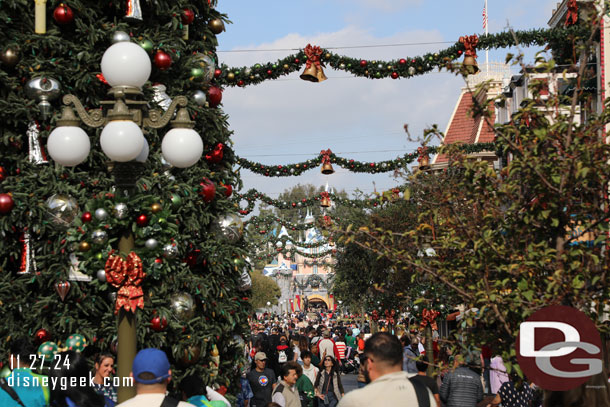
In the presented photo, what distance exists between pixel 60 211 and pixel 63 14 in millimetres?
2313

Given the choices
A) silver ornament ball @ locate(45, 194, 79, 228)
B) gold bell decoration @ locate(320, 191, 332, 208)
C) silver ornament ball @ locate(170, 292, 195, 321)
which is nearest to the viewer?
silver ornament ball @ locate(45, 194, 79, 228)

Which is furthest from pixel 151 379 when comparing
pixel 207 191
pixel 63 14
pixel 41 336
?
pixel 63 14

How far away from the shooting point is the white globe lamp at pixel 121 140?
6152 mm

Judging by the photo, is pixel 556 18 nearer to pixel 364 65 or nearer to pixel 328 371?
pixel 364 65

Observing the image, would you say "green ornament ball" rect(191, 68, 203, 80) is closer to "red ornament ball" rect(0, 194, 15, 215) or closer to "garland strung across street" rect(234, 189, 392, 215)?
"red ornament ball" rect(0, 194, 15, 215)

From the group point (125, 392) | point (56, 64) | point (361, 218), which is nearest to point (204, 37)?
point (56, 64)

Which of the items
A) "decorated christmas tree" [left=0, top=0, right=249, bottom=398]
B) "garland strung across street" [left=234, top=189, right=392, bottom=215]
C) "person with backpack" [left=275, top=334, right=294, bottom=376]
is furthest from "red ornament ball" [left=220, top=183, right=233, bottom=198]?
"garland strung across street" [left=234, top=189, right=392, bottom=215]

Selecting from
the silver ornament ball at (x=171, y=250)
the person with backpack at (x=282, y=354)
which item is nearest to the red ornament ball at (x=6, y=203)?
the silver ornament ball at (x=171, y=250)

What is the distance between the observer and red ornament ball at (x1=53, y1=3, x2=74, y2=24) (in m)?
9.72

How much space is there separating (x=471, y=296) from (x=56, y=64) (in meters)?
5.67

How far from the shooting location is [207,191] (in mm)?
10438

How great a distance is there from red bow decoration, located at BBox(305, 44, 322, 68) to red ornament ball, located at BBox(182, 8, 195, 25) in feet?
12.0

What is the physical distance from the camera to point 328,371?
46.0 ft

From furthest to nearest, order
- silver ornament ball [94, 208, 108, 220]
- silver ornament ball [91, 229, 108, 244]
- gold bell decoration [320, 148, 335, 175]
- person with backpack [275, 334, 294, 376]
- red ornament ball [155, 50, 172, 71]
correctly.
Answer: gold bell decoration [320, 148, 335, 175] → person with backpack [275, 334, 294, 376] → red ornament ball [155, 50, 172, 71] → silver ornament ball [94, 208, 108, 220] → silver ornament ball [91, 229, 108, 244]
